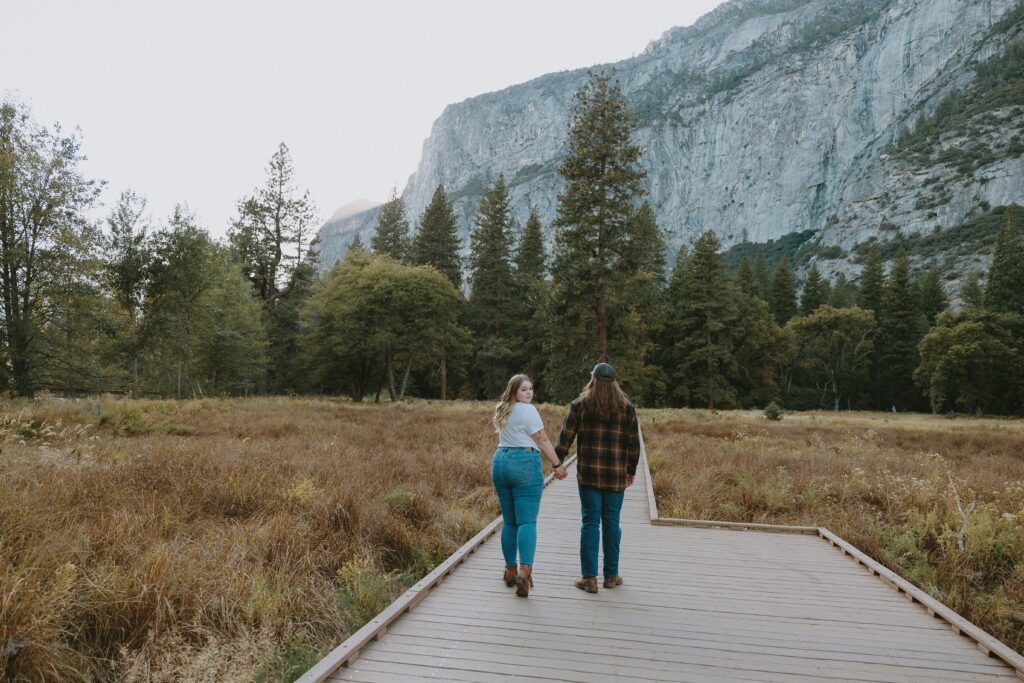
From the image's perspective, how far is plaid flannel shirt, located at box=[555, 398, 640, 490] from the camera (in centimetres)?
448

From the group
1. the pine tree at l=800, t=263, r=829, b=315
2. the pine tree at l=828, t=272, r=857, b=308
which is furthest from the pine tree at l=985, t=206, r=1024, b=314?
the pine tree at l=800, t=263, r=829, b=315

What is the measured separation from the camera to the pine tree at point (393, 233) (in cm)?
5178

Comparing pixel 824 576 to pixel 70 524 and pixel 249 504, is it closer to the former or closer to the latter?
pixel 249 504

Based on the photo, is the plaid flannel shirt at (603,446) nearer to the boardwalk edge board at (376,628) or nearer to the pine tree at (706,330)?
the boardwalk edge board at (376,628)

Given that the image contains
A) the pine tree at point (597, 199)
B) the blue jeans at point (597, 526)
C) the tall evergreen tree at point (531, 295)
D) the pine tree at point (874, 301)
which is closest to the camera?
the blue jeans at point (597, 526)

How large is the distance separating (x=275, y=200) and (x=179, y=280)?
16.9 m

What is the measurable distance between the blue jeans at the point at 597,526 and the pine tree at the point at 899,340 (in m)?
60.7

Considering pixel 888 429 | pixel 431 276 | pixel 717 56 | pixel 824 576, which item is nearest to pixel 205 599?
pixel 824 576

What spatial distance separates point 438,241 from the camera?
48.3m

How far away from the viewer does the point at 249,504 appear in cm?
682

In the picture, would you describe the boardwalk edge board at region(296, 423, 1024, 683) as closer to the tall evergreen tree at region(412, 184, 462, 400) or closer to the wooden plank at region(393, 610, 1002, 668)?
the wooden plank at region(393, 610, 1002, 668)

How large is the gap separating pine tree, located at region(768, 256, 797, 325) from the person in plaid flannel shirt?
6218 cm

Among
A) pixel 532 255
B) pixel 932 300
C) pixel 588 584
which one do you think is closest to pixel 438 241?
pixel 532 255

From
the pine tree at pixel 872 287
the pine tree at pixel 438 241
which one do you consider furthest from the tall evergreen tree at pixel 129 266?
the pine tree at pixel 872 287
